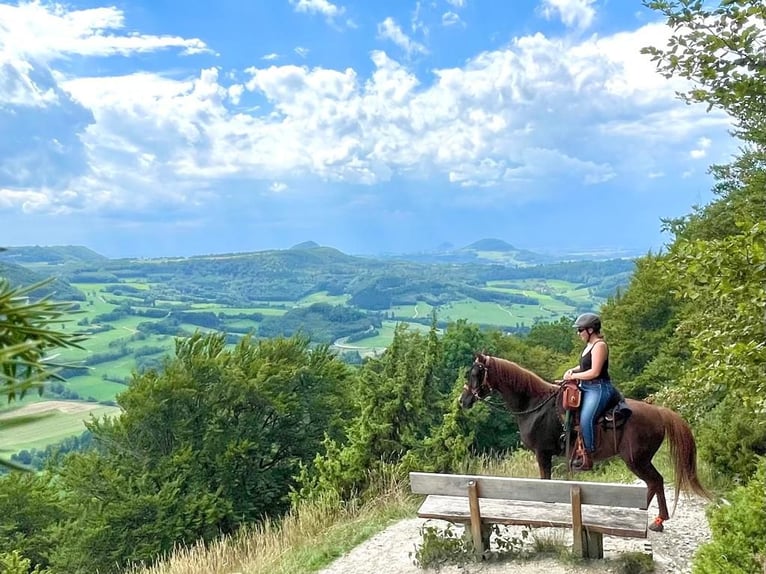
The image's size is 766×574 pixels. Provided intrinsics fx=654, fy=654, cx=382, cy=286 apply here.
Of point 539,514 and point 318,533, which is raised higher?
point 539,514

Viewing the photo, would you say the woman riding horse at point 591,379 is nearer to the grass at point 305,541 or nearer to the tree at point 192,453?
the grass at point 305,541

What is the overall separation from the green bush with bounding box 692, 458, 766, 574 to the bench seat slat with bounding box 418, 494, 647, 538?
4.41ft

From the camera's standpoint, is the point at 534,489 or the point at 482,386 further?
the point at 482,386

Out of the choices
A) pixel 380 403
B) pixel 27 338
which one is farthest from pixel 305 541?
pixel 27 338

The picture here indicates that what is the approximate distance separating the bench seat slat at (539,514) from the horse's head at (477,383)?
1.25 m

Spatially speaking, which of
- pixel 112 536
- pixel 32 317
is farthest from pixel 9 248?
pixel 112 536

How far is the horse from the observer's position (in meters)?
7.23

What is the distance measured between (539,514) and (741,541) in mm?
2263

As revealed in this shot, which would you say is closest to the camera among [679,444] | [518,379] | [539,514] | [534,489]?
[534,489]

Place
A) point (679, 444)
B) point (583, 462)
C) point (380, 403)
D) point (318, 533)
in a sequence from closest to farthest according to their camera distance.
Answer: point (583, 462), point (679, 444), point (318, 533), point (380, 403)

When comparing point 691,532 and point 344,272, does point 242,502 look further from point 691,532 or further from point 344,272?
point 344,272

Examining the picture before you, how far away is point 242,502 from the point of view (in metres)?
21.1

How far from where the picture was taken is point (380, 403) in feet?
36.3

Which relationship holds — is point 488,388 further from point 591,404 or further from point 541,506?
point 541,506
